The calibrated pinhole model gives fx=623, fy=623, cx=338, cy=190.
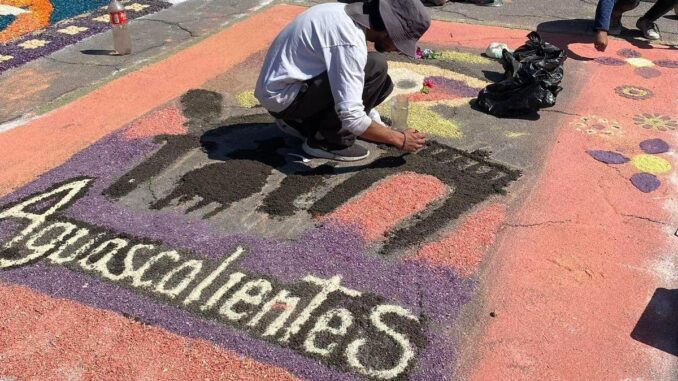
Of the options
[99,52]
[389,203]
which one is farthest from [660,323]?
[99,52]

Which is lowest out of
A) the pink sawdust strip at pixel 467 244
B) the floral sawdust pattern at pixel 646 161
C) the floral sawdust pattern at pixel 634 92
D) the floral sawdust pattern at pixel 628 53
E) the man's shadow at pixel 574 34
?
the pink sawdust strip at pixel 467 244

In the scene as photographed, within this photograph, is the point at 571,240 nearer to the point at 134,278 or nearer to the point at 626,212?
the point at 626,212

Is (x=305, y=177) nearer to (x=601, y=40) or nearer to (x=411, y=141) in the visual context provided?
(x=411, y=141)

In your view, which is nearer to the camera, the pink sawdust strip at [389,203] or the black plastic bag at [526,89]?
the pink sawdust strip at [389,203]

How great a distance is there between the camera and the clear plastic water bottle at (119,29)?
5.87m

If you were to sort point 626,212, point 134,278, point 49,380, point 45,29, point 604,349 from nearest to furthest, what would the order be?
point 49,380
point 604,349
point 134,278
point 626,212
point 45,29

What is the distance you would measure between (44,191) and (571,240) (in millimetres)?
3075

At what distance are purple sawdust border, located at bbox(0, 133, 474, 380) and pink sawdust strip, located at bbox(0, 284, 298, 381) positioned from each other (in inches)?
2.5

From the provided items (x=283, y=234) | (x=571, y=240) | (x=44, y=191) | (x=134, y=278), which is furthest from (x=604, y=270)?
(x=44, y=191)

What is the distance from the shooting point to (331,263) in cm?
316

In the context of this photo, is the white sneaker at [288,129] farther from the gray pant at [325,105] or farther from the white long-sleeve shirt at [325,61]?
the white long-sleeve shirt at [325,61]

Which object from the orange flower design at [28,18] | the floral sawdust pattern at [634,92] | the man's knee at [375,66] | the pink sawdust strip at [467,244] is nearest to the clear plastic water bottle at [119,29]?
the orange flower design at [28,18]

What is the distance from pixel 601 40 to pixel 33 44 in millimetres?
5620

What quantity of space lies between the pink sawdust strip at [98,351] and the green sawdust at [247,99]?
248 centimetres
